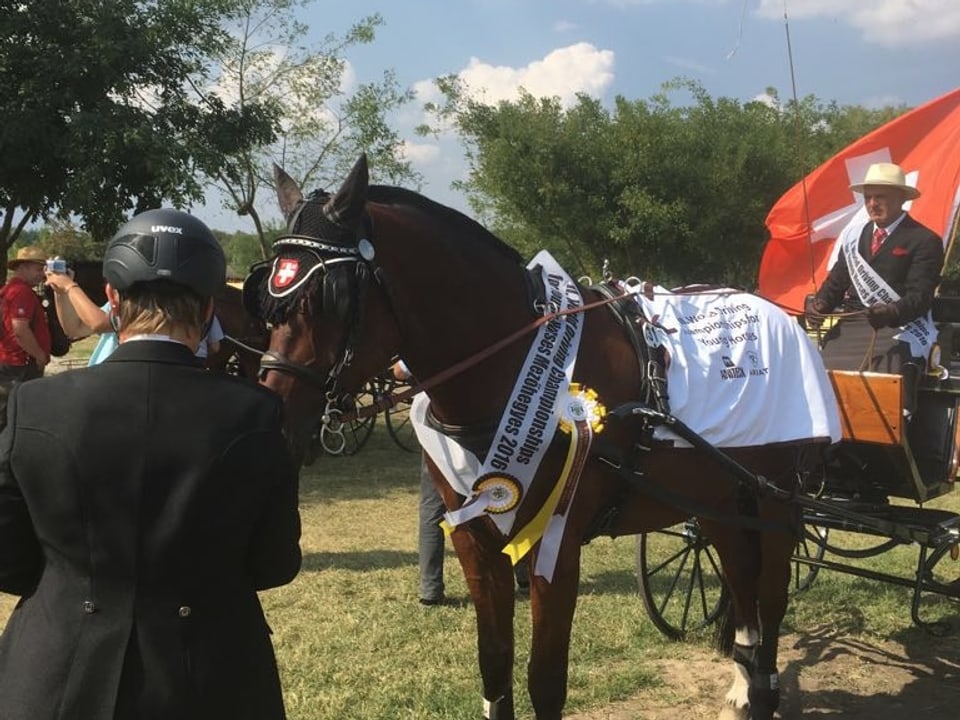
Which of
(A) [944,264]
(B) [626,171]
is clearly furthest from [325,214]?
(B) [626,171]

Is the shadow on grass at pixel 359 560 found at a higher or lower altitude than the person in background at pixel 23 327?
lower

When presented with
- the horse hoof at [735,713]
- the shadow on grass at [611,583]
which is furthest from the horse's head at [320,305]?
the shadow on grass at [611,583]

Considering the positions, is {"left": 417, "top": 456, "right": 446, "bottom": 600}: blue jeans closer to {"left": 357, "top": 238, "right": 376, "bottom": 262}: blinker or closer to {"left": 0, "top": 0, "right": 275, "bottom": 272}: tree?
{"left": 357, "top": 238, "right": 376, "bottom": 262}: blinker

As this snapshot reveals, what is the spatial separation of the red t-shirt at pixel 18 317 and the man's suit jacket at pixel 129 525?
5.58 meters

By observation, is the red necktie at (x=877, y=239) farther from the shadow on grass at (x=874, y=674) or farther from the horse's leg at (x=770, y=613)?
the shadow on grass at (x=874, y=674)

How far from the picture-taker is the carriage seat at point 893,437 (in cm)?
414

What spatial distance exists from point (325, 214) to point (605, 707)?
2843 millimetres

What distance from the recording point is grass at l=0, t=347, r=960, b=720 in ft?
13.3

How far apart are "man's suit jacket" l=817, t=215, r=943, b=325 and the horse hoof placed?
2.14 meters

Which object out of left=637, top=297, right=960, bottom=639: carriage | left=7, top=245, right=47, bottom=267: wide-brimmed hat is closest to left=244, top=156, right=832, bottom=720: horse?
left=637, top=297, right=960, bottom=639: carriage

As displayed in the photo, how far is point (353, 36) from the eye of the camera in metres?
18.6

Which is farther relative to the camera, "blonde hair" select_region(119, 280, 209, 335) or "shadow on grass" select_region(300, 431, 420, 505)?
"shadow on grass" select_region(300, 431, 420, 505)

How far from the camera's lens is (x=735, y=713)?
393cm

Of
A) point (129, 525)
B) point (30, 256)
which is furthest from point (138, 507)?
point (30, 256)
